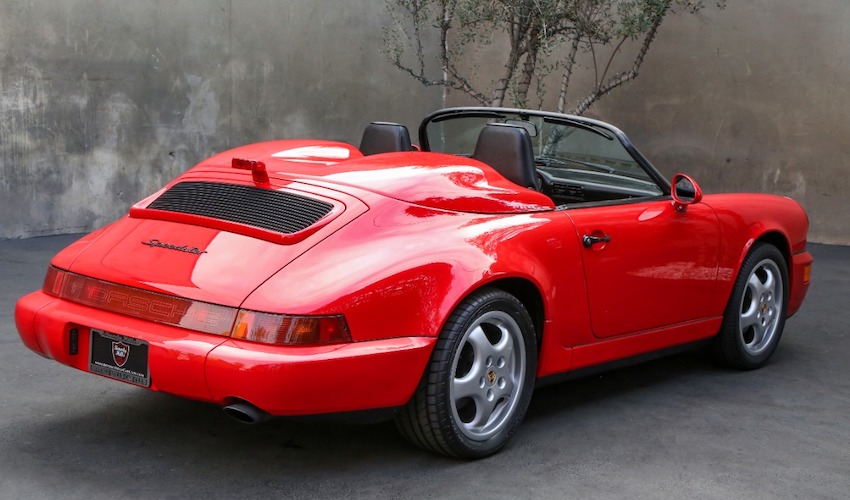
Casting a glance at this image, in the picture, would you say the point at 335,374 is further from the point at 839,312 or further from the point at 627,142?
the point at 839,312

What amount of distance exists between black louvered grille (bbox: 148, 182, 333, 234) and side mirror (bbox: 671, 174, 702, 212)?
5.93ft

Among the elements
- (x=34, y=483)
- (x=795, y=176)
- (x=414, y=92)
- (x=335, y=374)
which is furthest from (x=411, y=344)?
(x=414, y=92)

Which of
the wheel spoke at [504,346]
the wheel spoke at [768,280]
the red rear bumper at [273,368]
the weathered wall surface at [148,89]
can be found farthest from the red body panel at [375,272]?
the weathered wall surface at [148,89]

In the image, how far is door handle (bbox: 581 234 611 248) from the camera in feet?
14.3

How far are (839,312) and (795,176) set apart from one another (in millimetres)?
3843

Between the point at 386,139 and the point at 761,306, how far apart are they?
2.09 meters

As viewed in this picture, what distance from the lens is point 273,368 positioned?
331 cm

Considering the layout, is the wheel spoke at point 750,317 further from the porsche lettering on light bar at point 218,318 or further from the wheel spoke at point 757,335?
the porsche lettering on light bar at point 218,318

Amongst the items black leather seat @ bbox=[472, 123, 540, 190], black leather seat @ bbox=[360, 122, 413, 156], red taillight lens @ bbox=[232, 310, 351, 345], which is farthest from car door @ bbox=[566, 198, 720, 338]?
red taillight lens @ bbox=[232, 310, 351, 345]

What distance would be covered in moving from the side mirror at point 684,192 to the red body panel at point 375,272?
0.15ft

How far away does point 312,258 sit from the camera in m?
3.60

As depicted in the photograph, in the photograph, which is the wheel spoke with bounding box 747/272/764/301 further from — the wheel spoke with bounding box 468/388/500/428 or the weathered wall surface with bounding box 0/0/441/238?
the weathered wall surface with bounding box 0/0/441/238

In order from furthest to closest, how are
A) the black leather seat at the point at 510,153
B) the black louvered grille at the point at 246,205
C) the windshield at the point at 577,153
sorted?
the windshield at the point at 577,153 → the black leather seat at the point at 510,153 → the black louvered grille at the point at 246,205

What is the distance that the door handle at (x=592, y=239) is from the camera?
436 centimetres
